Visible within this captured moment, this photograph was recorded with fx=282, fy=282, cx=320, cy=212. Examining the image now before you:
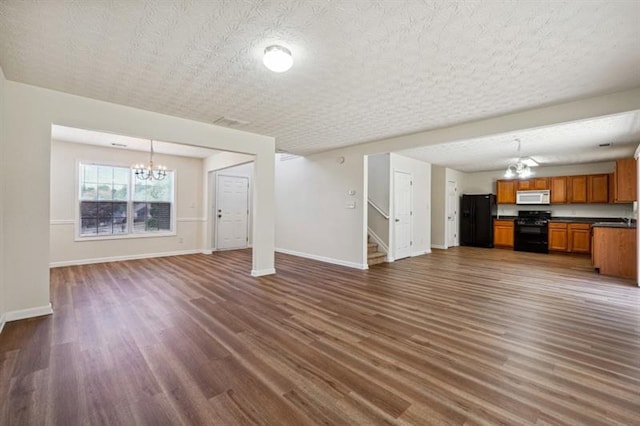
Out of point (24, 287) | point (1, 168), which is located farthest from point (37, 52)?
point (24, 287)

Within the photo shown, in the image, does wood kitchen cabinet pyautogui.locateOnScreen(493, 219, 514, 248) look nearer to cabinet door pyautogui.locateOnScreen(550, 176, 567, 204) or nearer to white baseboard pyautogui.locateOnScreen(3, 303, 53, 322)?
cabinet door pyautogui.locateOnScreen(550, 176, 567, 204)

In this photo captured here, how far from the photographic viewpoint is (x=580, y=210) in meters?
8.02

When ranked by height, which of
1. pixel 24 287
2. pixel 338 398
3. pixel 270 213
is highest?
pixel 270 213

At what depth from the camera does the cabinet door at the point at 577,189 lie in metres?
7.59

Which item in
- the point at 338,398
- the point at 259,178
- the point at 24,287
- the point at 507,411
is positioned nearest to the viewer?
the point at 507,411

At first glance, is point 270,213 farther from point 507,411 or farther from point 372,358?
point 507,411

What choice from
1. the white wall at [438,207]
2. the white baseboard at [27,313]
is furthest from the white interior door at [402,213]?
the white baseboard at [27,313]

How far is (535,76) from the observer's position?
9.00ft

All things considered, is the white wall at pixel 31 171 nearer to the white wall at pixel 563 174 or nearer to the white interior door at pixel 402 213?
the white interior door at pixel 402 213

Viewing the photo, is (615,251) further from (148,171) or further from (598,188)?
(148,171)

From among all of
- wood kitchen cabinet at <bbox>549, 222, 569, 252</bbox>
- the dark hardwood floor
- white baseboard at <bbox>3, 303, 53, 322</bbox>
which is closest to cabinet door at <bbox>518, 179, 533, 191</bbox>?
wood kitchen cabinet at <bbox>549, 222, 569, 252</bbox>

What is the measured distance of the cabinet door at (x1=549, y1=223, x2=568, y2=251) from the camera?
301 inches

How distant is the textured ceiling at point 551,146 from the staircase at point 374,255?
2.26 metres

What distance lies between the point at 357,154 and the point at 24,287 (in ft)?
17.0
